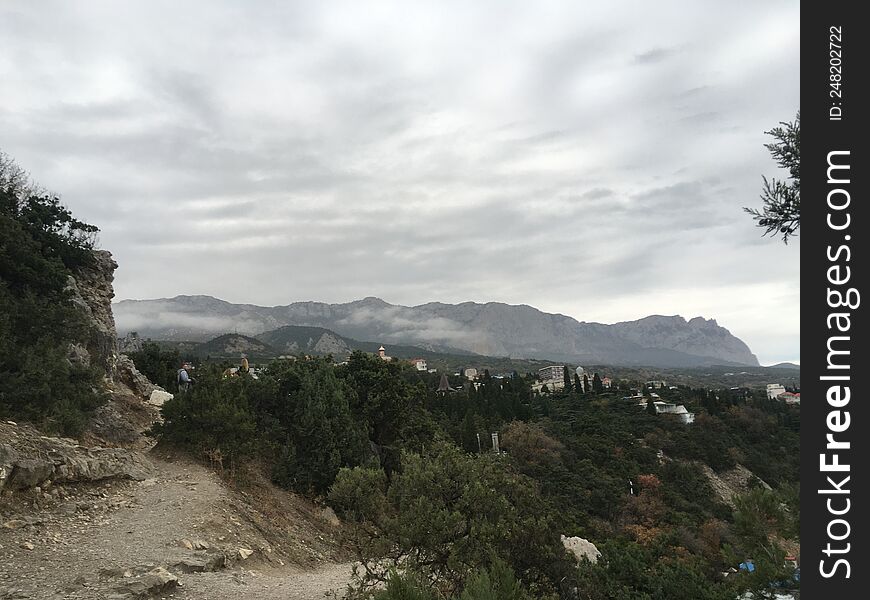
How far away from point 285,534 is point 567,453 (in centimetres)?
3940

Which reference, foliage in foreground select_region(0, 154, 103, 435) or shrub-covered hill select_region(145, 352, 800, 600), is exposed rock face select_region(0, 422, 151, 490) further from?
shrub-covered hill select_region(145, 352, 800, 600)

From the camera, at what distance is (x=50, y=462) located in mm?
12617

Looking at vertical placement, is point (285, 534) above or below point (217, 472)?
below

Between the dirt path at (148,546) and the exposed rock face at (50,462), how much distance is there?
1.50 ft

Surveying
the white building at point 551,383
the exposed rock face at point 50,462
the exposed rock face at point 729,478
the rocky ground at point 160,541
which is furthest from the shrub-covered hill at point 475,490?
the white building at point 551,383

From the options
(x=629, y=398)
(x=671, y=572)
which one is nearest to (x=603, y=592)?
(x=671, y=572)

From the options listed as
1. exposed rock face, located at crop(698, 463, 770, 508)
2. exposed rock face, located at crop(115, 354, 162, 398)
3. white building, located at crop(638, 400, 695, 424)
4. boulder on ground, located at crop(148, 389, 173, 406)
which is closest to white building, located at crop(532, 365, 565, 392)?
white building, located at crop(638, 400, 695, 424)

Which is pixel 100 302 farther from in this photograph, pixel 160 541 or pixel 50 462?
pixel 160 541

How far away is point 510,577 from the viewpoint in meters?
7.67

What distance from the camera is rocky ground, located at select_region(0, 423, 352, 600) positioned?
946 centimetres

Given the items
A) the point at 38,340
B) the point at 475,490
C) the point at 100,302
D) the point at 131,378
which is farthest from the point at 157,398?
the point at 475,490

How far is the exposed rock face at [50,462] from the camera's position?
1156cm

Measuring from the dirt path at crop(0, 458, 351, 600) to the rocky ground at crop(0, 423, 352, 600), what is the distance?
0.02m

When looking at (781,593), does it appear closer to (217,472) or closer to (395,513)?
(395,513)
